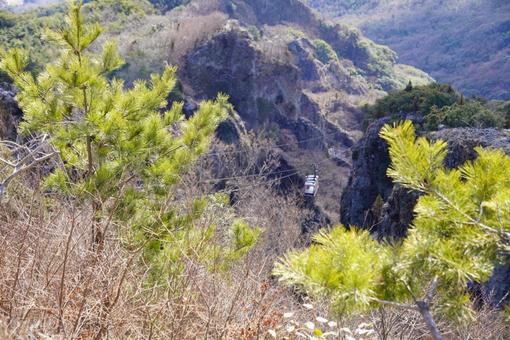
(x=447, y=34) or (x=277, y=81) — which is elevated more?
(x=277, y=81)

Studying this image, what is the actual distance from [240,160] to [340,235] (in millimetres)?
20285

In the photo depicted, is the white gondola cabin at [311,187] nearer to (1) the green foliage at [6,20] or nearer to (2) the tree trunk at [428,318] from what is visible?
(2) the tree trunk at [428,318]

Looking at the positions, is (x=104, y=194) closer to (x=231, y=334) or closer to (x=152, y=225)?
(x=152, y=225)

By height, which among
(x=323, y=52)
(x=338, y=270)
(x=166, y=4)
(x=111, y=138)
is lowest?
(x=323, y=52)

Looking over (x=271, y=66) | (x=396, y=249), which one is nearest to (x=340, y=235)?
(x=396, y=249)

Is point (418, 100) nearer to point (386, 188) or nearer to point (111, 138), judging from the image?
point (386, 188)

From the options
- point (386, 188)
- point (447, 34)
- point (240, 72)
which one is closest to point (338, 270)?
point (386, 188)

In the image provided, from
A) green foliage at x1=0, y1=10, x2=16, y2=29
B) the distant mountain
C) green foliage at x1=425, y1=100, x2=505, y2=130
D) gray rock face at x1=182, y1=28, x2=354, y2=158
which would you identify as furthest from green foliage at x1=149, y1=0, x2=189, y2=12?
green foliage at x1=425, y1=100, x2=505, y2=130

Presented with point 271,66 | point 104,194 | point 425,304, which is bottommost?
point 271,66

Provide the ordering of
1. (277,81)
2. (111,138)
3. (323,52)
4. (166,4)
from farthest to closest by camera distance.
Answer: (323,52) < (166,4) < (277,81) < (111,138)

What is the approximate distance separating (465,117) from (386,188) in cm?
284

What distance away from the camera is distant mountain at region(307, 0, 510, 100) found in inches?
2392

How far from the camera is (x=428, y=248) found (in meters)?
1.69

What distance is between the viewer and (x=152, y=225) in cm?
446
